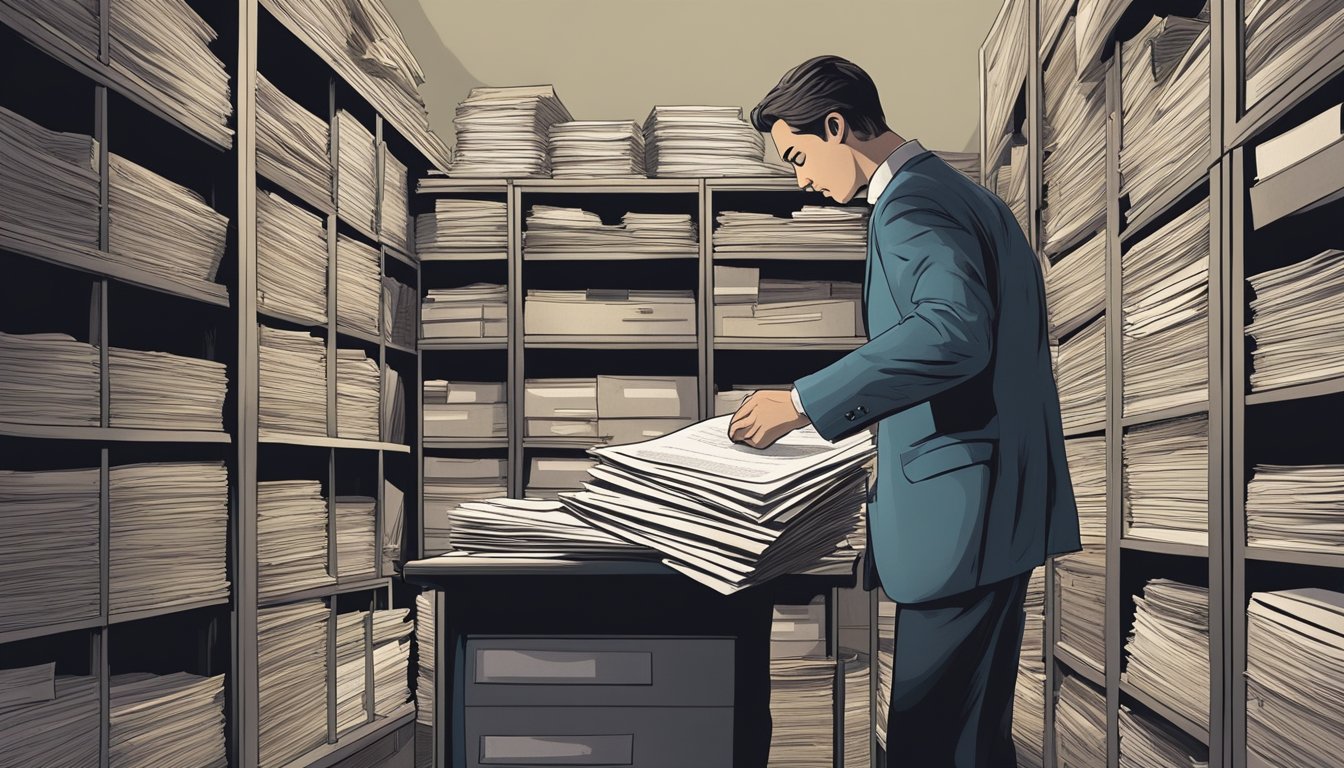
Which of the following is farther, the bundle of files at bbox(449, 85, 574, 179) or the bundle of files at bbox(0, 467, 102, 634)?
the bundle of files at bbox(449, 85, 574, 179)

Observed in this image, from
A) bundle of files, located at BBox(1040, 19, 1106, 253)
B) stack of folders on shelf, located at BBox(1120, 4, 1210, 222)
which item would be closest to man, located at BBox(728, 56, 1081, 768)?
stack of folders on shelf, located at BBox(1120, 4, 1210, 222)

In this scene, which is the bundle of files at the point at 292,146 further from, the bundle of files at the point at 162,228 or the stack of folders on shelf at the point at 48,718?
the stack of folders on shelf at the point at 48,718

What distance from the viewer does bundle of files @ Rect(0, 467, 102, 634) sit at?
1.59 m

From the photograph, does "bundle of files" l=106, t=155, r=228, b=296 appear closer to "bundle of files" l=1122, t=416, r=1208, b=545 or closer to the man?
the man

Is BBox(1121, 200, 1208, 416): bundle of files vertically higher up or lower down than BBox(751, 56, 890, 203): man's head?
lower down

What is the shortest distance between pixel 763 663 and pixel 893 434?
17.7 inches

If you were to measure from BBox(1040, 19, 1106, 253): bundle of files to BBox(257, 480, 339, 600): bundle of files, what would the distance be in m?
2.05

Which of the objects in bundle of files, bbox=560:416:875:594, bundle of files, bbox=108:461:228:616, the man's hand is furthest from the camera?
bundle of files, bbox=108:461:228:616

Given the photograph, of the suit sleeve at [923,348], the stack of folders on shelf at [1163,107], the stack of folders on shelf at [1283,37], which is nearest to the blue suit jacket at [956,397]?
the suit sleeve at [923,348]

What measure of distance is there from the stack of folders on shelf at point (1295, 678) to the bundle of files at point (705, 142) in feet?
7.77

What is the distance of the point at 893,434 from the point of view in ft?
4.42

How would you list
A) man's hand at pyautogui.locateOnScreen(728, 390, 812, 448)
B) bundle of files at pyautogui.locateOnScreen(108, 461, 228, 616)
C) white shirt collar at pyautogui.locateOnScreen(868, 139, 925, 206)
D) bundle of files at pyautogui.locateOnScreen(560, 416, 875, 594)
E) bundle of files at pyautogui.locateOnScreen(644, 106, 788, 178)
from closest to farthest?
bundle of files at pyautogui.locateOnScreen(560, 416, 875, 594), man's hand at pyautogui.locateOnScreen(728, 390, 812, 448), white shirt collar at pyautogui.locateOnScreen(868, 139, 925, 206), bundle of files at pyautogui.locateOnScreen(108, 461, 228, 616), bundle of files at pyautogui.locateOnScreen(644, 106, 788, 178)

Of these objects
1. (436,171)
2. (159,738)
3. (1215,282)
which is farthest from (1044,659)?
(436,171)

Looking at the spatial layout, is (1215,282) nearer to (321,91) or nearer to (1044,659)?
(1044,659)
